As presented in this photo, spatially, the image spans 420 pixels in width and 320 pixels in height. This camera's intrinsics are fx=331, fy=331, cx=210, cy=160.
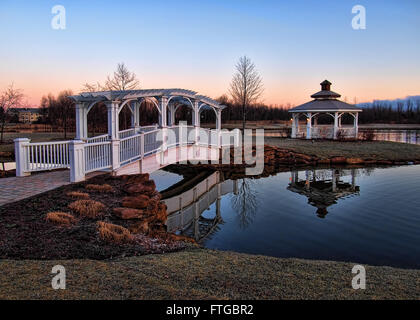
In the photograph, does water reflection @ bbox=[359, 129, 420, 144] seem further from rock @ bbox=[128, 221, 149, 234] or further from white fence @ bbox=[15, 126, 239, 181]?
rock @ bbox=[128, 221, 149, 234]

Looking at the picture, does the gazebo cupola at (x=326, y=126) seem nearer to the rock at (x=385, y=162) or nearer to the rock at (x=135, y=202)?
the rock at (x=385, y=162)

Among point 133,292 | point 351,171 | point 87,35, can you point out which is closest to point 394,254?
point 133,292

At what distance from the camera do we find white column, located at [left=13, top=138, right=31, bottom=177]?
9328 mm

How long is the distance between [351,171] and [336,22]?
25.2ft

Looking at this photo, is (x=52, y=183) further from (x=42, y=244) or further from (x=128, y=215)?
(x=42, y=244)

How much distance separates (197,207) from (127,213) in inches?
145

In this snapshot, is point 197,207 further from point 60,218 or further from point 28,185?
point 60,218

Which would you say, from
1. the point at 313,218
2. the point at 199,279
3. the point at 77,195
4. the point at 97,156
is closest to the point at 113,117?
the point at 97,156

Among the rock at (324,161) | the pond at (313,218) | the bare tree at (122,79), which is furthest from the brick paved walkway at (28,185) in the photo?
the bare tree at (122,79)

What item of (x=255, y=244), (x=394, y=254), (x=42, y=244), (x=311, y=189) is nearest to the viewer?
(x=42, y=244)

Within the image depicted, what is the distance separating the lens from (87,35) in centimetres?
1669

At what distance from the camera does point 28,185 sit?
28.9 feet

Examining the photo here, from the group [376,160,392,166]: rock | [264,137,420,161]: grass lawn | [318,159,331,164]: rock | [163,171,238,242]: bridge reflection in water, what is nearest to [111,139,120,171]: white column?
[163,171,238,242]: bridge reflection in water

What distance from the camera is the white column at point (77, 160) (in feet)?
29.5
